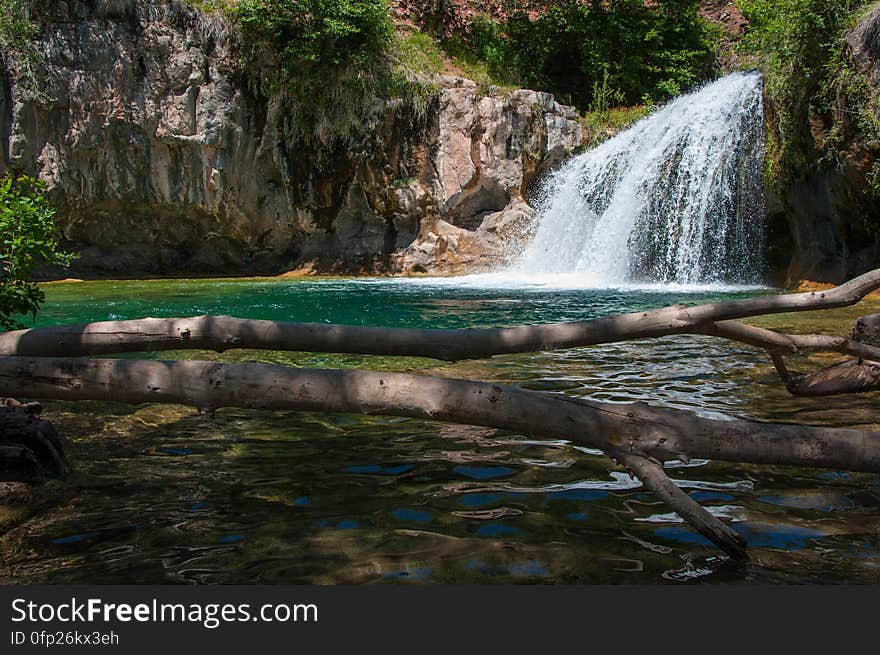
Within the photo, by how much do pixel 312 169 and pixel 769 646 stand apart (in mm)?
20156

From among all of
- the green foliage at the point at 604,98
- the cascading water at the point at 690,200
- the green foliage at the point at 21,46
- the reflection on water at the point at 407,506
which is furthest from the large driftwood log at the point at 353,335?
the green foliage at the point at 604,98

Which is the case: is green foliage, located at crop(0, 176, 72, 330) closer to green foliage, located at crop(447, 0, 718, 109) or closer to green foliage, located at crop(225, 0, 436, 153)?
green foliage, located at crop(225, 0, 436, 153)

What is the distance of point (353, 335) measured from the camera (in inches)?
115

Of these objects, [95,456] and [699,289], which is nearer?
[95,456]

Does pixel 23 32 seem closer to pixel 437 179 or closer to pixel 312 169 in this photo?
pixel 312 169

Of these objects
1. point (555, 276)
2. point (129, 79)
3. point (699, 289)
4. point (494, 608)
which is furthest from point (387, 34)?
point (494, 608)

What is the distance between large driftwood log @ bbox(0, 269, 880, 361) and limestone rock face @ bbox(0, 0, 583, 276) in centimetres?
1714

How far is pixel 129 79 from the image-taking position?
1817cm

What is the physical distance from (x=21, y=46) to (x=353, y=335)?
61.0 ft

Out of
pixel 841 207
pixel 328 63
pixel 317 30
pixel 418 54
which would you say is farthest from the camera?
pixel 418 54

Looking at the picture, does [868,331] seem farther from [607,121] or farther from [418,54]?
[607,121]

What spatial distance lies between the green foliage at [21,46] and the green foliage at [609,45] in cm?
1218

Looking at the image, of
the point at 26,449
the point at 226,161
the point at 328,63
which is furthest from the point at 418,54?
the point at 26,449

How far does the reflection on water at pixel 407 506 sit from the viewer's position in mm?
2273
